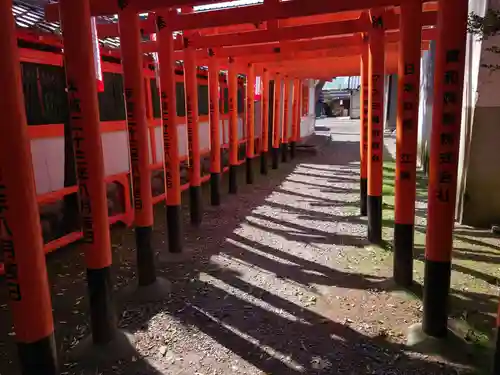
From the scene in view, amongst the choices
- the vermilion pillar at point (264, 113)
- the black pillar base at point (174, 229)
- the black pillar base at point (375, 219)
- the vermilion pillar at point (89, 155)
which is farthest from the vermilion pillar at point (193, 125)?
the vermilion pillar at point (264, 113)

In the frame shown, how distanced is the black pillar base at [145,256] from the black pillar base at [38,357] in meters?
1.62

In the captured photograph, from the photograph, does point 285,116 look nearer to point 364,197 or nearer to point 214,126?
point 214,126

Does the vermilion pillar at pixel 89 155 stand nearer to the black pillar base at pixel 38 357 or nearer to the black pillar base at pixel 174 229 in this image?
the black pillar base at pixel 38 357

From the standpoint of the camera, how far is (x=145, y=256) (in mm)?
3875

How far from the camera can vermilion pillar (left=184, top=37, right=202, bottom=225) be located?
540 centimetres

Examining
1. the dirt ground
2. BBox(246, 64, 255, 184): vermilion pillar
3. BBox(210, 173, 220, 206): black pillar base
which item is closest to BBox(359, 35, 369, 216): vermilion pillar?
the dirt ground

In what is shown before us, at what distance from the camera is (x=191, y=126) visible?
5.66m

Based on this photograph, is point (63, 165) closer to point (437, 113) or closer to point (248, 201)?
point (248, 201)

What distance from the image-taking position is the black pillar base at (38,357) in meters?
2.17

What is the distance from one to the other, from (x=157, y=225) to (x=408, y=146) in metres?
4.00

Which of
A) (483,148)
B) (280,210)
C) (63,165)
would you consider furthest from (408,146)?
(63,165)

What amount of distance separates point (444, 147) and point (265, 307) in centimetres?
201

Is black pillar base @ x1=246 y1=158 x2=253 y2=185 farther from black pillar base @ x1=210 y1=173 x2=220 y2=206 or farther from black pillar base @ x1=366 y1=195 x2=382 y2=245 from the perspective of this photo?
black pillar base @ x1=366 y1=195 x2=382 y2=245

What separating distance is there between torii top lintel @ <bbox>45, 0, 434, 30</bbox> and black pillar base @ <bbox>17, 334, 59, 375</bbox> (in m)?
2.63
